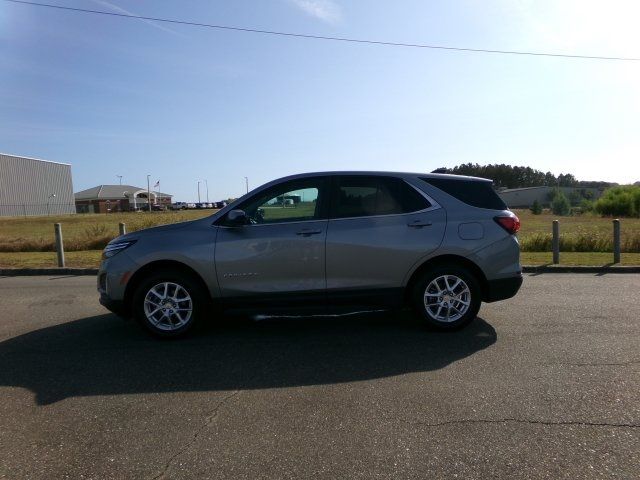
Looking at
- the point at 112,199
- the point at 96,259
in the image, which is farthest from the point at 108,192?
the point at 96,259

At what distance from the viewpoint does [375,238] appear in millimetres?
5566

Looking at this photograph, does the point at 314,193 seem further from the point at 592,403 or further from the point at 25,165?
the point at 25,165

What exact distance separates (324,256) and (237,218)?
1023mm

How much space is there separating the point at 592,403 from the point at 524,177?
534 ft

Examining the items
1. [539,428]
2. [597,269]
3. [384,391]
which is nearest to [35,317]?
[384,391]

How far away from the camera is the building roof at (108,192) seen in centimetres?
12275

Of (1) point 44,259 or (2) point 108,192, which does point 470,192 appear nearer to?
(1) point 44,259

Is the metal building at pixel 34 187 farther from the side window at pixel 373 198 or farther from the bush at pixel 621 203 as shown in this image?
the side window at pixel 373 198

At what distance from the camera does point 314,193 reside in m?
5.74

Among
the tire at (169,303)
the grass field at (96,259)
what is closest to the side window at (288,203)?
the tire at (169,303)

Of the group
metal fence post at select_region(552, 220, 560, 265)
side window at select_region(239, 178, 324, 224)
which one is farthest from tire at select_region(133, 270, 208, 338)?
metal fence post at select_region(552, 220, 560, 265)

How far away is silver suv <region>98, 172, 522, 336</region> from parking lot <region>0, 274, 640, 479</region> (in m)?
0.42

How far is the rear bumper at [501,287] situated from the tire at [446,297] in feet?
0.40

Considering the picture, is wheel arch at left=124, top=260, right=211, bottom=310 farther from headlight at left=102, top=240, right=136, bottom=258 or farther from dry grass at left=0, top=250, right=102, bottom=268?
dry grass at left=0, top=250, right=102, bottom=268
